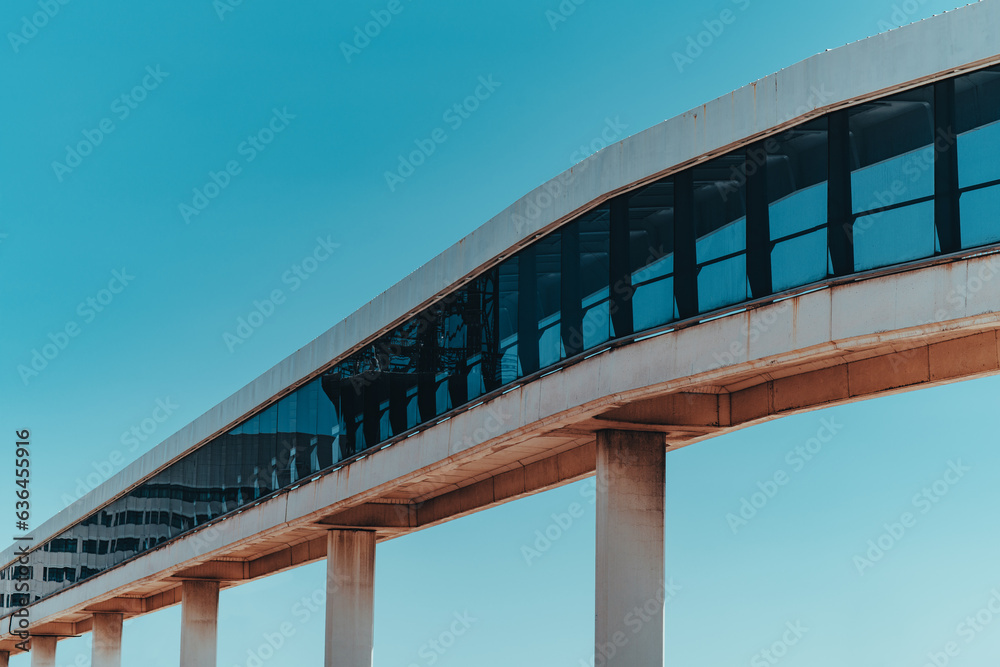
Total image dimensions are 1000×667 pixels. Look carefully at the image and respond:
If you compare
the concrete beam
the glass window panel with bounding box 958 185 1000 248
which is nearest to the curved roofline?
the glass window panel with bounding box 958 185 1000 248

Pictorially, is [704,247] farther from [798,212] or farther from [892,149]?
[892,149]

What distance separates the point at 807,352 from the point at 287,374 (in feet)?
55.9

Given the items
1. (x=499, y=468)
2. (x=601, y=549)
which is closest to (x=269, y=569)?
(x=499, y=468)

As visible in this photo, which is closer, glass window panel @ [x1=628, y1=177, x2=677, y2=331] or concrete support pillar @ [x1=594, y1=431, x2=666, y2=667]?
glass window panel @ [x1=628, y1=177, x2=677, y2=331]

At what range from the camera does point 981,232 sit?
1414 centimetres

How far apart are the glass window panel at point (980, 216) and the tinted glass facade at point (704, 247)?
0.01 metres

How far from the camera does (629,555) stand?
749 inches

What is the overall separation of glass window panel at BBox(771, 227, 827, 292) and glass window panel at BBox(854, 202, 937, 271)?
481mm

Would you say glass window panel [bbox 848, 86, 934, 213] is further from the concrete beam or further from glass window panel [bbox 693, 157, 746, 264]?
the concrete beam

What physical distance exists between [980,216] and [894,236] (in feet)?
3.28

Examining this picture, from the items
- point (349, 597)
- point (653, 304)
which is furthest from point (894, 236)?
point (349, 597)

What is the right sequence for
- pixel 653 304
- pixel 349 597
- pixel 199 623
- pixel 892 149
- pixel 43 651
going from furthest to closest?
1. pixel 43 651
2. pixel 199 623
3. pixel 349 597
4. pixel 653 304
5. pixel 892 149

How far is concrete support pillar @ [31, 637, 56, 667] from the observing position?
5344 centimetres

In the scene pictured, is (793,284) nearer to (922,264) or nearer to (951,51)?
(922,264)
